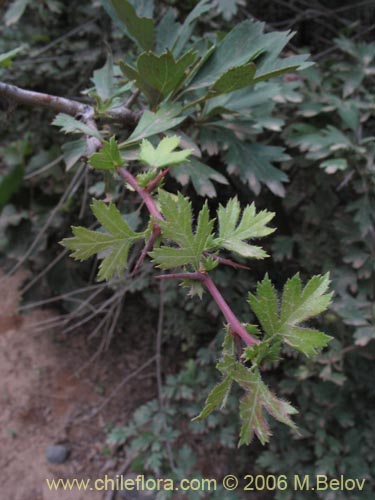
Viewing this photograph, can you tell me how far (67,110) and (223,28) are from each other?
2.49 feet

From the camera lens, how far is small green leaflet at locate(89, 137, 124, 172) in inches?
18.9

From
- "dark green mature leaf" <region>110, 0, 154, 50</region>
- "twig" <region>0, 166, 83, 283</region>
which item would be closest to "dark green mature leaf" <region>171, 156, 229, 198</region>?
"dark green mature leaf" <region>110, 0, 154, 50</region>

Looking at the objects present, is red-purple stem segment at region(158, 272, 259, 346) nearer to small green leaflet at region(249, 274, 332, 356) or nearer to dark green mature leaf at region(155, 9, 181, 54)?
small green leaflet at region(249, 274, 332, 356)

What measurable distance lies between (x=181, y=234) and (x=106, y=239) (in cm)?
10

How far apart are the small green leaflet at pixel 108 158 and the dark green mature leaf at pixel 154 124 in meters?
0.12

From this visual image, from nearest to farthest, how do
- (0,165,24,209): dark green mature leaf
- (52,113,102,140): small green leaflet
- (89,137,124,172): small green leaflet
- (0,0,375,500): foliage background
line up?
(89,137,124,172): small green leaflet
(52,113,102,140): small green leaflet
(0,0,375,500): foliage background
(0,165,24,209): dark green mature leaf

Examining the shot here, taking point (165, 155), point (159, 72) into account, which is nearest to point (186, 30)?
point (159, 72)

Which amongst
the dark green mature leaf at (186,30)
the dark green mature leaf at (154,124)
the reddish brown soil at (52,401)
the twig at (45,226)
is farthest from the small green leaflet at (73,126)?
the reddish brown soil at (52,401)

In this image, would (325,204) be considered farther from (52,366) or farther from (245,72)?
(52,366)

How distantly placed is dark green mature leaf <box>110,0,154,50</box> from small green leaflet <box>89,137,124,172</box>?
336 millimetres

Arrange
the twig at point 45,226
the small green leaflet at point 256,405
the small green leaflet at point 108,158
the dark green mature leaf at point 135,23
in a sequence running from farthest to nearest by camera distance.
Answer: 1. the twig at point 45,226
2. the dark green mature leaf at point 135,23
3. the small green leaflet at point 108,158
4. the small green leaflet at point 256,405

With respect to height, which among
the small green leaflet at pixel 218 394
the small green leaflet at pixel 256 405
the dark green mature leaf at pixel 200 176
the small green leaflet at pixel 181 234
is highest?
the small green leaflet at pixel 181 234

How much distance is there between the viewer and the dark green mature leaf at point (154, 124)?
0.61 meters

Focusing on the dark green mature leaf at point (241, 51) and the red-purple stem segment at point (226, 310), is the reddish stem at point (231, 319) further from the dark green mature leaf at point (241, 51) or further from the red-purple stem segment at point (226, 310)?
the dark green mature leaf at point (241, 51)
